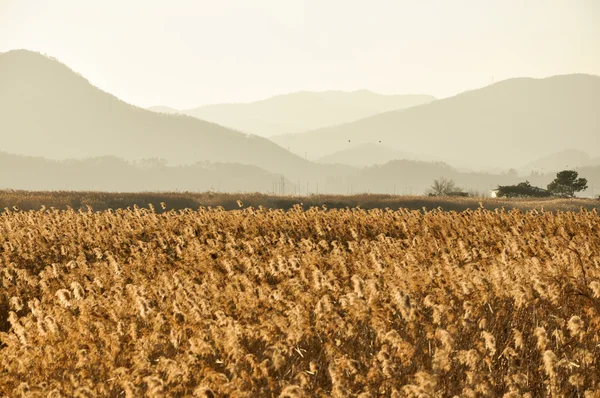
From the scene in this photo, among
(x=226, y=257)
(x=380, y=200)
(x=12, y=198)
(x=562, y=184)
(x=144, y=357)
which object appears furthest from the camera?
(x=562, y=184)

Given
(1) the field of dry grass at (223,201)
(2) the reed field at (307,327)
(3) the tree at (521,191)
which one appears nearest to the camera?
(2) the reed field at (307,327)

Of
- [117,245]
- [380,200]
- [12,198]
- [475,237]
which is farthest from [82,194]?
[475,237]

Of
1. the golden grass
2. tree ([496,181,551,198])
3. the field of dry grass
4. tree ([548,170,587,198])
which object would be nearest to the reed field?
the golden grass

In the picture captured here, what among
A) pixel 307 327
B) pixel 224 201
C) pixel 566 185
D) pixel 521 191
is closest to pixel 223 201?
pixel 224 201

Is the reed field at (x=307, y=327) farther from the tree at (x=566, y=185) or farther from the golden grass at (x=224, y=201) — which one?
the tree at (x=566, y=185)

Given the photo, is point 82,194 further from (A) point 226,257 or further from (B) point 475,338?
(B) point 475,338

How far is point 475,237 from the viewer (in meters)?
16.8

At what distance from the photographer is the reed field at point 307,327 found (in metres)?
6.22

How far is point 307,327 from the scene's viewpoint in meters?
7.73

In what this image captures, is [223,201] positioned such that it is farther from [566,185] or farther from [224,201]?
[566,185]

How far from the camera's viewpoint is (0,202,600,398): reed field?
6.22m

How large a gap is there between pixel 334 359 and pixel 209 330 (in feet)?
5.61

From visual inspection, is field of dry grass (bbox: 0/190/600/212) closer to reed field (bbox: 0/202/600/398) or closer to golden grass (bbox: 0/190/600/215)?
golden grass (bbox: 0/190/600/215)

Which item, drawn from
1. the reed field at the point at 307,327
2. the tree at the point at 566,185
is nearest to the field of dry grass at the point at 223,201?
the reed field at the point at 307,327
